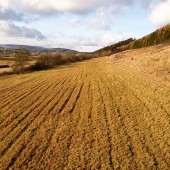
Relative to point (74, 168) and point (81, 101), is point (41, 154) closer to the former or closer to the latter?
point (74, 168)

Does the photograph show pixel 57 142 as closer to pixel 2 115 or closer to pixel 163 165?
pixel 163 165

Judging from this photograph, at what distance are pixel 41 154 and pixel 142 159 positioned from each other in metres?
3.23

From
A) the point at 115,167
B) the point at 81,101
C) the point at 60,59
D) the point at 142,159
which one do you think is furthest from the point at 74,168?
the point at 60,59

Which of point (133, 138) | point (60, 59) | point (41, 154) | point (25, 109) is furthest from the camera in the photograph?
point (60, 59)

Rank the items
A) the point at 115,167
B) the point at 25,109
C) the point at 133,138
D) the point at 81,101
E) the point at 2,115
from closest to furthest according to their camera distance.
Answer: the point at 115,167 → the point at 133,138 → the point at 2,115 → the point at 25,109 → the point at 81,101

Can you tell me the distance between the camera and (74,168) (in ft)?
30.5

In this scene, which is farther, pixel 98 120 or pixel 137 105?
pixel 137 105

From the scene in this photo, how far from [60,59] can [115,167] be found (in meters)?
80.1

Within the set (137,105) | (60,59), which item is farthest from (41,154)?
(60,59)

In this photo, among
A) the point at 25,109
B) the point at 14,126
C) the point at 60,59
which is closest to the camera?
the point at 14,126

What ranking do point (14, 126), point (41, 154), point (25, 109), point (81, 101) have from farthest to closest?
1. point (81, 101)
2. point (25, 109)
3. point (14, 126)
4. point (41, 154)

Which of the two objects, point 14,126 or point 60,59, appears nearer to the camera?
point 14,126

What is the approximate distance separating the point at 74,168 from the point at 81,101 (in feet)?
32.1

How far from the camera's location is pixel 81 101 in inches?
747
